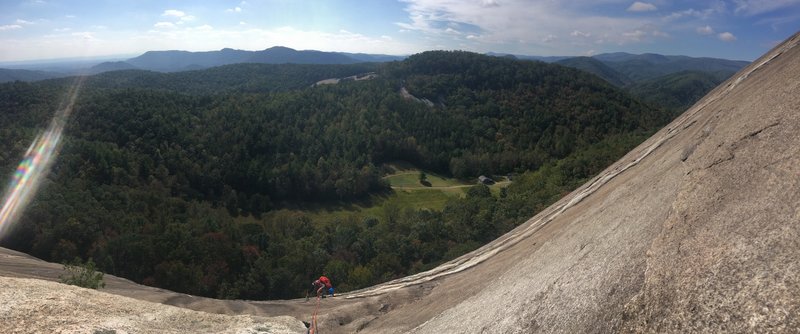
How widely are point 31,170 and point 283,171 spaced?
55.4m

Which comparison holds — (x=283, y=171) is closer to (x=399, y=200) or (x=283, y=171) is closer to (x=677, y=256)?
(x=399, y=200)

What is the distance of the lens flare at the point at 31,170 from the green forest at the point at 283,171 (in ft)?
6.02

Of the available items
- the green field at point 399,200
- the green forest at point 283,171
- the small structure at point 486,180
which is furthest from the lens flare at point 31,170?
the small structure at point 486,180

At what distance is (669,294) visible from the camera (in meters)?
6.39

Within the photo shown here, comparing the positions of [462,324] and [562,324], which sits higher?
[562,324]

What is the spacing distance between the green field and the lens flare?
48.7m

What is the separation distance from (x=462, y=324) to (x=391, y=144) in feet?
439

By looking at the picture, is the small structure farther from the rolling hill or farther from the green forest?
the rolling hill

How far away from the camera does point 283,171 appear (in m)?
116

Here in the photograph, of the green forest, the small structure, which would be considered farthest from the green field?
the green forest

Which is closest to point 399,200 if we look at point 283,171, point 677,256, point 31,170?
point 283,171

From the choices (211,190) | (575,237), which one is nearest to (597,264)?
(575,237)

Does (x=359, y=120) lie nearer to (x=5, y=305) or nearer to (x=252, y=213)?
(x=252, y=213)

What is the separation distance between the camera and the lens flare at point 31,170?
58.3 m
